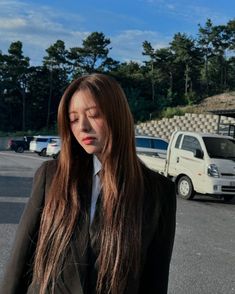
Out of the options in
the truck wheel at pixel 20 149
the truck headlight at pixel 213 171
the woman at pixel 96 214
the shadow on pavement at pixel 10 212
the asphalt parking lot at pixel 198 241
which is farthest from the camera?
the truck wheel at pixel 20 149

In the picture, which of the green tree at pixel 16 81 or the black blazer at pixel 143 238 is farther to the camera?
the green tree at pixel 16 81

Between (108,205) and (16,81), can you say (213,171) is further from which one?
(16,81)

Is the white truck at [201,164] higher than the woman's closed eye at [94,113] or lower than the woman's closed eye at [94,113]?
lower

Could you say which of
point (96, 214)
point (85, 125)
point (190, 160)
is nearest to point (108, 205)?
point (96, 214)

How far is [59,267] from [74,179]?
341 mm

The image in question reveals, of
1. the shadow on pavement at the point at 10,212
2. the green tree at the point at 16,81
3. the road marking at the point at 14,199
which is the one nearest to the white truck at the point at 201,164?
the road marking at the point at 14,199

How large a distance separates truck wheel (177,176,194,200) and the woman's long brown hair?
11609mm

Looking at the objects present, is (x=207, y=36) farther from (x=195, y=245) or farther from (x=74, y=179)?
(x=74, y=179)

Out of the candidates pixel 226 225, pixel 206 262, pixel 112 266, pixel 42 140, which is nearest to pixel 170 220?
pixel 112 266

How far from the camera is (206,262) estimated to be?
6.70 m

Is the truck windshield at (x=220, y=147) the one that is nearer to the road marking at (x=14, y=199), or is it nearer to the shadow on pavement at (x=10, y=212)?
the road marking at (x=14, y=199)

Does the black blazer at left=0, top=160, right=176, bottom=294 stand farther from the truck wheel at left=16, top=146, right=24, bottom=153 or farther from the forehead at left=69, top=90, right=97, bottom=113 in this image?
the truck wheel at left=16, top=146, right=24, bottom=153

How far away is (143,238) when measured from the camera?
75.9 inches

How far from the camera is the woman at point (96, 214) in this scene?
1.85 metres
